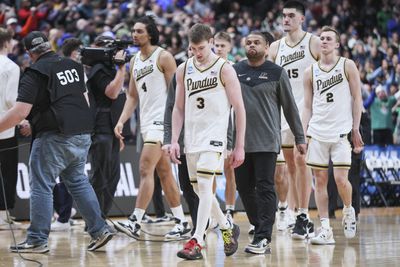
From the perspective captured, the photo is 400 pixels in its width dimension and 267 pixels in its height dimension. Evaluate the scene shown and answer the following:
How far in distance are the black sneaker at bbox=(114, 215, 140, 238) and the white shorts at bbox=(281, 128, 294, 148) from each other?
2.15 metres

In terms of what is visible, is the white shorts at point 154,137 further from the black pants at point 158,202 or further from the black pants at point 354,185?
the black pants at point 354,185

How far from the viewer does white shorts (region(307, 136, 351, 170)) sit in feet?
35.4

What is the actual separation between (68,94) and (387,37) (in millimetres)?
17364

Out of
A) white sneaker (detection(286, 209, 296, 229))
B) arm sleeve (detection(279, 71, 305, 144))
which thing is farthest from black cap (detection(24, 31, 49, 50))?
white sneaker (detection(286, 209, 296, 229))

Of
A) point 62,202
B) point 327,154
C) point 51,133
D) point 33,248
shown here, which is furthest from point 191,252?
point 62,202

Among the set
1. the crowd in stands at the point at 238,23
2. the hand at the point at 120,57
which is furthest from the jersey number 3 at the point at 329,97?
the crowd in stands at the point at 238,23

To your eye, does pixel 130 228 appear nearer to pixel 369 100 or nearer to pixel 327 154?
pixel 327 154

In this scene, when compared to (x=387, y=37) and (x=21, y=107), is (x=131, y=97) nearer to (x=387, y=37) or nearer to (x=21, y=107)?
(x=21, y=107)

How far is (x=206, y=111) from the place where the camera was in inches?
359

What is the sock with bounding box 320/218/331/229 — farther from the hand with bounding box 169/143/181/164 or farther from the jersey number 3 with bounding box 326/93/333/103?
the hand with bounding box 169/143/181/164

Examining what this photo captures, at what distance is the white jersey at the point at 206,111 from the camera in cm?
907

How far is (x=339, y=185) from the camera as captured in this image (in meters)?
10.9

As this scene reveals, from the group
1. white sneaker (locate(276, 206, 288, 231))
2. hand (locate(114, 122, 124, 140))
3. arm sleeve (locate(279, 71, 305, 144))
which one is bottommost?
white sneaker (locate(276, 206, 288, 231))

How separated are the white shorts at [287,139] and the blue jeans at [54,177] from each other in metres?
2.95
